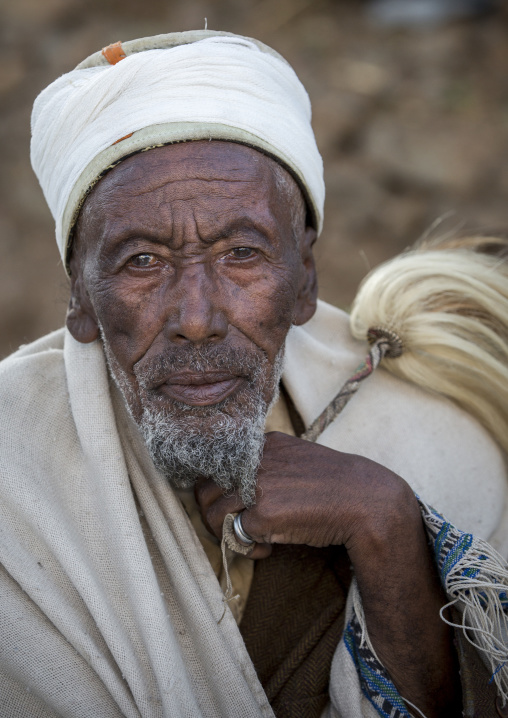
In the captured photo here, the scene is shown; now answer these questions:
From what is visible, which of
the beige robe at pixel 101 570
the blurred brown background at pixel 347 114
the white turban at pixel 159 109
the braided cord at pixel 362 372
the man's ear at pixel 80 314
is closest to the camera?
the beige robe at pixel 101 570

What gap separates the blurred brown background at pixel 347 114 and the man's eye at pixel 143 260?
4711 mm

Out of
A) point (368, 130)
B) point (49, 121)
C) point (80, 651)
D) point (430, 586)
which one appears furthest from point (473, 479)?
point (368, 130)

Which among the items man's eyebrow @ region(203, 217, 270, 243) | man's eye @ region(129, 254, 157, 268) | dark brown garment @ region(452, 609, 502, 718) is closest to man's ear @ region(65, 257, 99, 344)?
man's eye @ region(129, 254, 157, 268)

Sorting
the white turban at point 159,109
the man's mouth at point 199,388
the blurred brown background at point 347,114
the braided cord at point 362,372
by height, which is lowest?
the blurred brown background at point 347,114

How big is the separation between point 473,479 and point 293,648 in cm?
92

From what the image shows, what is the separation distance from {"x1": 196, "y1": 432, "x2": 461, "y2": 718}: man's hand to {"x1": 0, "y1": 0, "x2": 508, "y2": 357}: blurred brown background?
4751 millimetres

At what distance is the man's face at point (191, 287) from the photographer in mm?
2049

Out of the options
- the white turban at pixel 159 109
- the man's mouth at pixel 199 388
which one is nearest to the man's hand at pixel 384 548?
the man's mouth at pixel 199 388

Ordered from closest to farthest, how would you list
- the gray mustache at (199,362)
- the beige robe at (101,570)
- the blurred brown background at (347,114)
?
the beige robe at (101,570), the gray mustache at (199,362), the blurred brown background at (347,114)

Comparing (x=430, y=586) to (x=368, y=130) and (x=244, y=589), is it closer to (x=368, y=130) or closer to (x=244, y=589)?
(x=244, y=589)

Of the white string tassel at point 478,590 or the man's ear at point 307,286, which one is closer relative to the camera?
the white string tassel at point 478,590

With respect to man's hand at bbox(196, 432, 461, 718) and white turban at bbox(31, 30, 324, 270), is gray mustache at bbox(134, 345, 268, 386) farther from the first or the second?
white turban at bbox(31, 30, 324, 270)

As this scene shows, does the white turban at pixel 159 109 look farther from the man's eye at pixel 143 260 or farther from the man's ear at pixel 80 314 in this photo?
the man's eye at pixel 143 260

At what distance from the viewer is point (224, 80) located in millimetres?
2213
